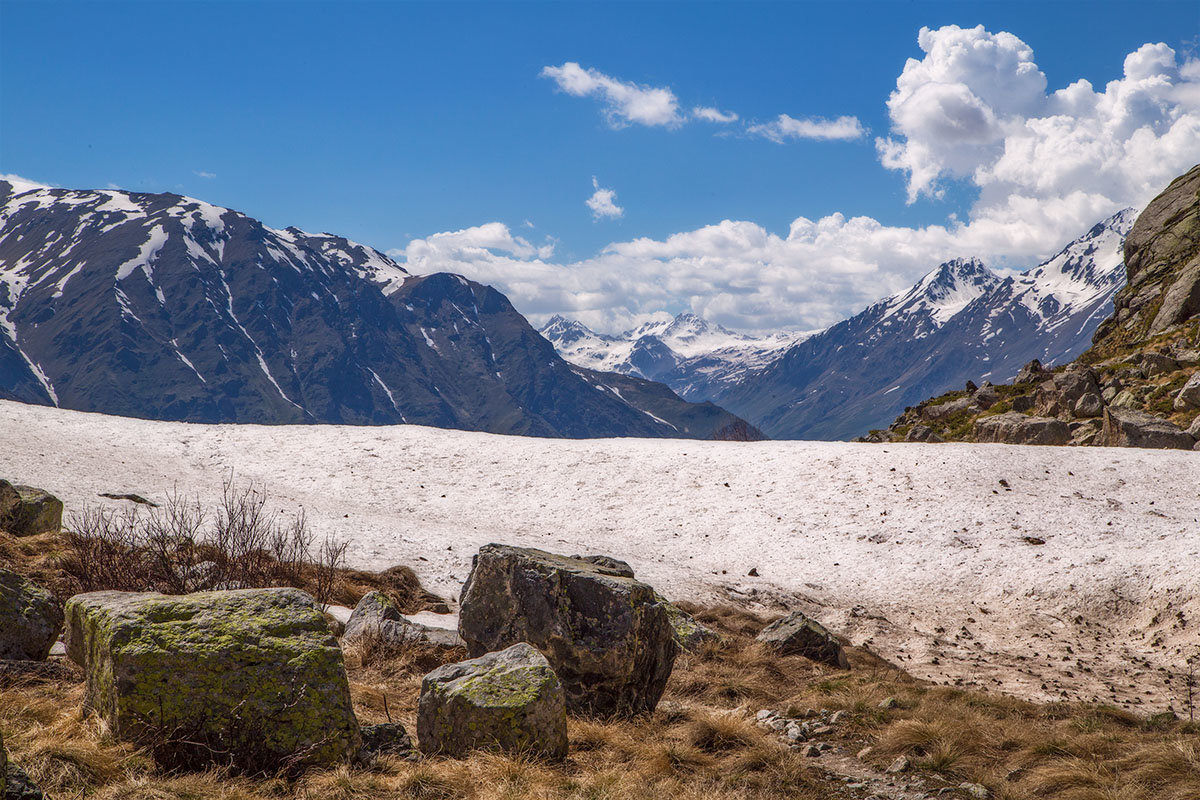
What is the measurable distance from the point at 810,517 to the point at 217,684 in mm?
23310

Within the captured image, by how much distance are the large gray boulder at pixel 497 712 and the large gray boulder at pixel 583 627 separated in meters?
1.56

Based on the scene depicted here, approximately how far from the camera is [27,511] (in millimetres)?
17703

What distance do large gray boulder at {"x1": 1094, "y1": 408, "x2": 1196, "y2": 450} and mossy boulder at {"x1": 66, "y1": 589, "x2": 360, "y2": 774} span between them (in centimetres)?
3568

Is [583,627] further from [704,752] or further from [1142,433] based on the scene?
[1142,433]

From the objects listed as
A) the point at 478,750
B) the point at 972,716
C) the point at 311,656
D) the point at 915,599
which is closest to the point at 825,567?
the point at 915,599

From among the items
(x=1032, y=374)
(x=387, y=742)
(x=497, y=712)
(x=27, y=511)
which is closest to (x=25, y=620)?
(x=387, y=742)

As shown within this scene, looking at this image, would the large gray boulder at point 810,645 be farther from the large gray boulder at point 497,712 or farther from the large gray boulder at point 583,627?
the large gray boulder at point 497,712

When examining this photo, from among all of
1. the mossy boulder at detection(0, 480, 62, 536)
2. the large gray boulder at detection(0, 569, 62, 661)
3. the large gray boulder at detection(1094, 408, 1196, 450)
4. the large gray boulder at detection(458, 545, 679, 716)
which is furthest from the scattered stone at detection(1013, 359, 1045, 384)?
the large gray boulder at detection(0, 569, 62, 661)

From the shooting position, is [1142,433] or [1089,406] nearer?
[1142,433]

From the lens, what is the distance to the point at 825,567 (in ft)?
79.6

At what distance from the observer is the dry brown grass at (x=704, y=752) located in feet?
23.0

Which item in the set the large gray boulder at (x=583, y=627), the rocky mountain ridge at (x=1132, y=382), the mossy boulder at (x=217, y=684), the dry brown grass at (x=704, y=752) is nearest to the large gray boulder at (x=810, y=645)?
the dry brown grass at (x=704, y=752)

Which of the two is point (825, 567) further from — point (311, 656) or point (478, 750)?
point (311, 656)

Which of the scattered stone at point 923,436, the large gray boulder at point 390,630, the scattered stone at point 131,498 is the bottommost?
the large gray boulder at point 390,630
